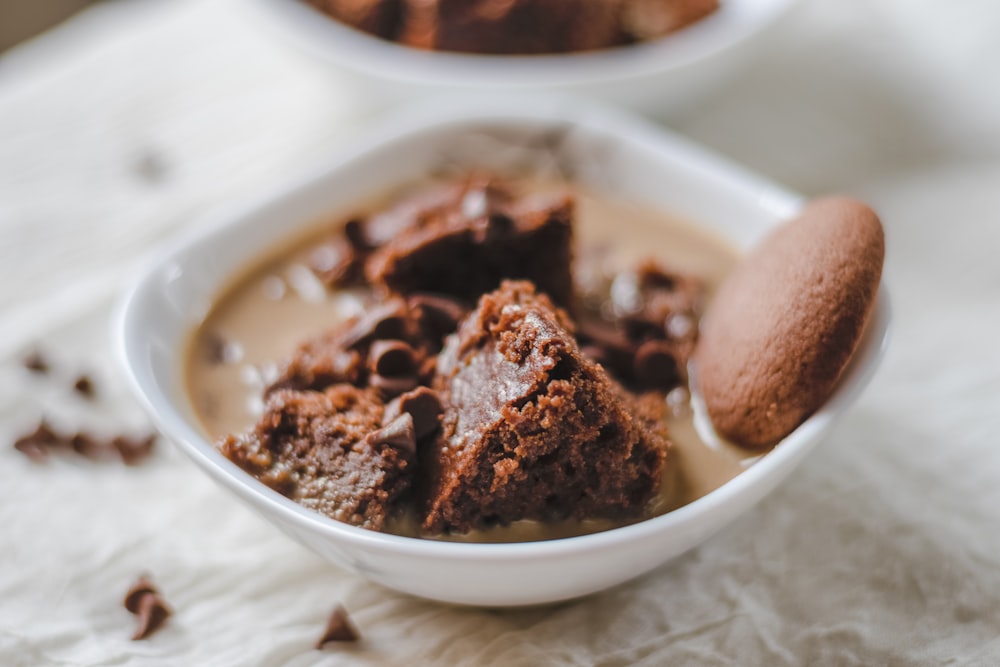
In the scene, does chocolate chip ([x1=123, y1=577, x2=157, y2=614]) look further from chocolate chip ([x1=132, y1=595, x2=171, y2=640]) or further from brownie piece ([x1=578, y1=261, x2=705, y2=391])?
brownie piece ([x1=578, y1=261, x2=705, y2=391])

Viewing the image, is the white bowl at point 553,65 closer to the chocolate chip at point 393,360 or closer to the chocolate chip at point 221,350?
the chocolate chip at point 221,350

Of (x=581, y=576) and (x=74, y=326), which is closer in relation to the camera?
(x=581, y=576)

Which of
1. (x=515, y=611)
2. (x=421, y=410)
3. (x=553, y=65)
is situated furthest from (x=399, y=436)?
(x=553, y=65)

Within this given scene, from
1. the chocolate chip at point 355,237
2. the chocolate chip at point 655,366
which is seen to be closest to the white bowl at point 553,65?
the chocolate chip at point 355,237

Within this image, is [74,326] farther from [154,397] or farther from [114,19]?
[114,19]

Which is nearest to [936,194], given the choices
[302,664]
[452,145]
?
[452,145]

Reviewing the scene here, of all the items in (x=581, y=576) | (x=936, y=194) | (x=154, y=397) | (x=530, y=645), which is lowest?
(x=936, y=194)
